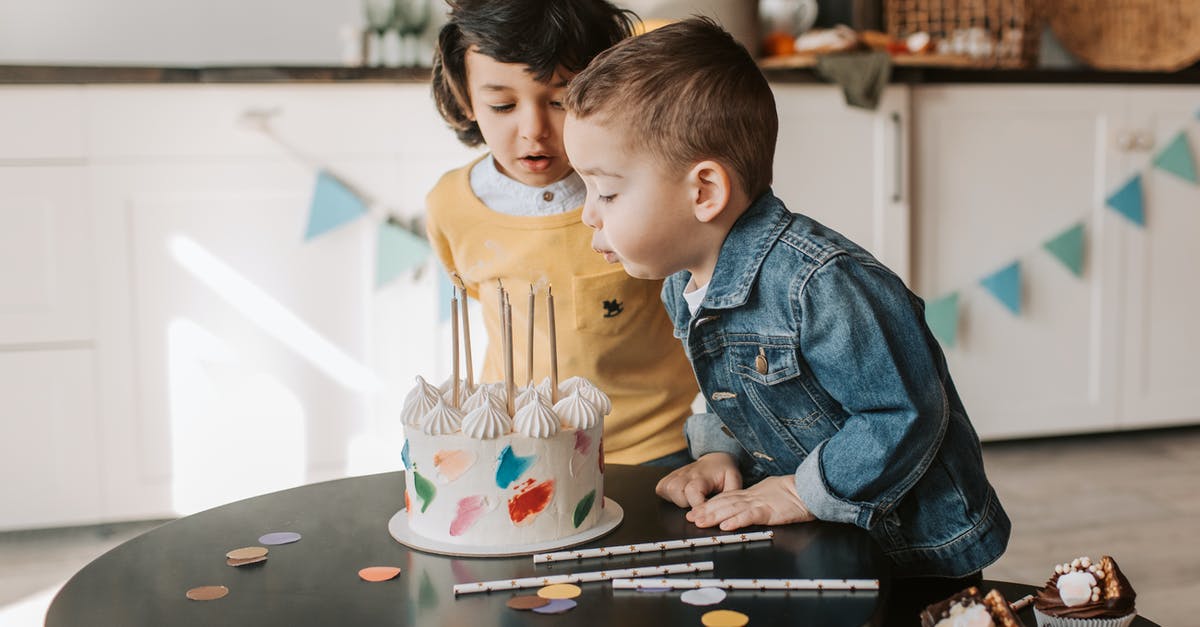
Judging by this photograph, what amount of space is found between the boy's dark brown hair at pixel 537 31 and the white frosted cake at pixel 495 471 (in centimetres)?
47

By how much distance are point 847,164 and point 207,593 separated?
193cm

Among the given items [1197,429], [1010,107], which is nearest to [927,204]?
[1010,107]

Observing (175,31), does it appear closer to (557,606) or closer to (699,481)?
(699,481)

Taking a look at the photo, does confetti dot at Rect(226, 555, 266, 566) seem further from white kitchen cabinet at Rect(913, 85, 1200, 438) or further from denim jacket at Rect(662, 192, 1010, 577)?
white kitchen cabinet at Rect(913, 85, 1200, 438)

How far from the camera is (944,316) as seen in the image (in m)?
2.50

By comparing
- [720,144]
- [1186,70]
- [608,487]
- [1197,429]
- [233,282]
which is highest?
[1186,70]

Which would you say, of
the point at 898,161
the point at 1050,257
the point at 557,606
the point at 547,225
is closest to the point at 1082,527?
the point at 1050,257

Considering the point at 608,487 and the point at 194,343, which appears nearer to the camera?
the point at 608,487

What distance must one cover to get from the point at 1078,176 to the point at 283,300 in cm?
182

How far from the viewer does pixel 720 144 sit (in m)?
0.89

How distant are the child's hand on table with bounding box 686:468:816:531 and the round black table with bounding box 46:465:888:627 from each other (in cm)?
1

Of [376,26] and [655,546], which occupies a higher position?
[376,26]

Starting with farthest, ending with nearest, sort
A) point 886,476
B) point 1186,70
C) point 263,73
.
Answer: point 1186,70, point 263,73, point 886,476

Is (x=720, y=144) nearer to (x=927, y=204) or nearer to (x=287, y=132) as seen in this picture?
(x=287, y=132)
